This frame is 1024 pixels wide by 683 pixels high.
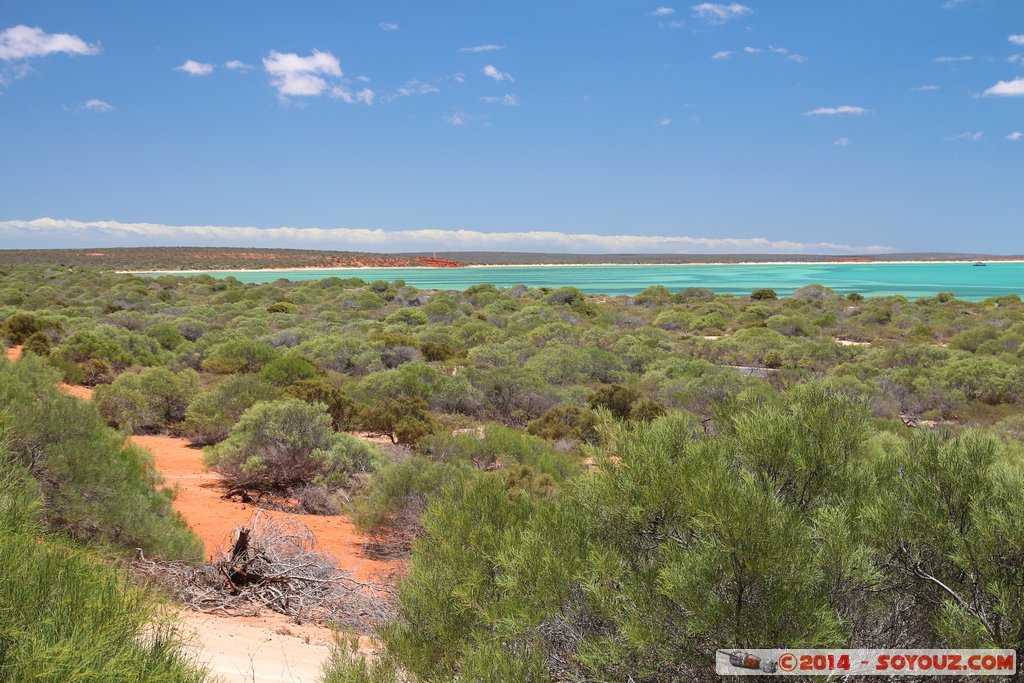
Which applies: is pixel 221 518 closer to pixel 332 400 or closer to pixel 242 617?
pixel 242 617

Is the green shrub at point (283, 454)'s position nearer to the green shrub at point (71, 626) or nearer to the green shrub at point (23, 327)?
the green shrub at point (71, 626)

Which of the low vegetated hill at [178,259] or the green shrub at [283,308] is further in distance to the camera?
the low vegetated hill at [178,259]

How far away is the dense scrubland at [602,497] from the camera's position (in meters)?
2.68

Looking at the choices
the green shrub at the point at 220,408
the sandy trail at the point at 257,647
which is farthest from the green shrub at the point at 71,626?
the green shrub at the point at 220,408

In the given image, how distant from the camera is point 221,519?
8.04 metres

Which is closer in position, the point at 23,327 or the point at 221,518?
the point at 221,518

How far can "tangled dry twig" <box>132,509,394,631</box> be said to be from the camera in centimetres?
553

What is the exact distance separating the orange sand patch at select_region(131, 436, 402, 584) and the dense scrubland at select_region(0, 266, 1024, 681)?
0.37m

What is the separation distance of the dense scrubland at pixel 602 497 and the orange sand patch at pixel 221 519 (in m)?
0.37

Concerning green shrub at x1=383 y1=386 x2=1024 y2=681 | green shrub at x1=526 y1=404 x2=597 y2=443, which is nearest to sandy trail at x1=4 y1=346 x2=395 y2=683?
green shrub at x1=383 y1=386 x2=1024 y2=681

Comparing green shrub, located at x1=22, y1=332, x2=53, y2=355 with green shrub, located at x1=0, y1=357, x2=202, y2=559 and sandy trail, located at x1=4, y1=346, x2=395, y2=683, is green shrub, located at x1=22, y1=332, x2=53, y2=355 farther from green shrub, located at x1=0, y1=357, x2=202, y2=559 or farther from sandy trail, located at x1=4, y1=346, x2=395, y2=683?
green shrub, located at x1=0, y1=357, x2=202, y2=559

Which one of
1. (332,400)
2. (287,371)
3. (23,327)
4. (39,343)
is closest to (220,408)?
(332,400)

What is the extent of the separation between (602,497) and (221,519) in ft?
20.4

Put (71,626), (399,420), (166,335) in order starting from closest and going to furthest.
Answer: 1. (71,626)
2. (399,420)
3. (166,335)
